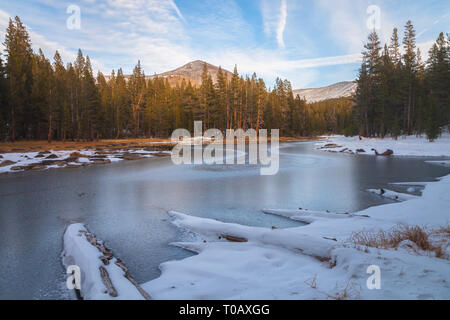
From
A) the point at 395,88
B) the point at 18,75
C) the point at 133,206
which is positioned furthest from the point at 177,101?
the point at 133,206

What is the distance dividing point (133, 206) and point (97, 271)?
189 inches

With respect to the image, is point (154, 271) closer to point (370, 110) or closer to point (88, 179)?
point (88, 179)

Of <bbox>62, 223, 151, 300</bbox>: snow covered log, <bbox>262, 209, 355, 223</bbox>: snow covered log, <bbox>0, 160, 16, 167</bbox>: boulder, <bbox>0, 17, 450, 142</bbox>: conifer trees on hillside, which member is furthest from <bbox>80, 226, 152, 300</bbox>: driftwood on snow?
<bbox>0, 17, 450, 142</bbox>: conifer trees on hillside

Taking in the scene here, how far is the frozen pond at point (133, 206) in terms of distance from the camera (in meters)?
4.20

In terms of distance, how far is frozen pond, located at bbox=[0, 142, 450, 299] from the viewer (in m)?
4.20

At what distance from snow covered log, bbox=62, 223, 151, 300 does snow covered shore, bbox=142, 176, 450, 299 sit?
32 centimetres

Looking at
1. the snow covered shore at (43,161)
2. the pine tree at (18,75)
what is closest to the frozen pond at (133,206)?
the snow covered shore at (43,161)

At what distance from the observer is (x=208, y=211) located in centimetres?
742

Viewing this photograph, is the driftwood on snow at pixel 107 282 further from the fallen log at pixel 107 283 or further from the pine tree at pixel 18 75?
the pine tree at pixel 18 75

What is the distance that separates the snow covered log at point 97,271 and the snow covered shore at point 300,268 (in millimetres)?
321

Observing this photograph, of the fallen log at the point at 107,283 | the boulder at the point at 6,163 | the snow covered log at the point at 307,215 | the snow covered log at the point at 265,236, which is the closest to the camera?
the fallen log at the point at 107,283

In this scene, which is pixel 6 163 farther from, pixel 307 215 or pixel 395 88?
pixel 395 88
